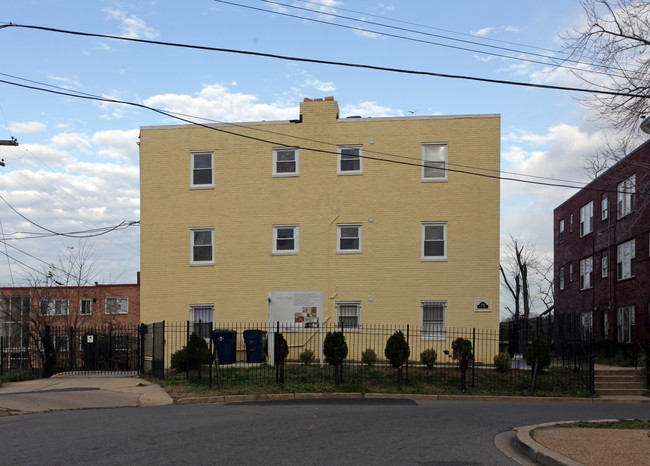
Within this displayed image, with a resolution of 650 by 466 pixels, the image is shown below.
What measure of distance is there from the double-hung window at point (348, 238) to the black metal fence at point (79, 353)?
25.9 ft

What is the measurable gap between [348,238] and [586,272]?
18557 millimetres

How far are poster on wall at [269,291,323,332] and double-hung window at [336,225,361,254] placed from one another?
1893mm

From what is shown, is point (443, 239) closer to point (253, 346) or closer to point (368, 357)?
point (368, 357)

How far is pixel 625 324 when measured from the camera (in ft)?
102

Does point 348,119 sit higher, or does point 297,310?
point 348,119

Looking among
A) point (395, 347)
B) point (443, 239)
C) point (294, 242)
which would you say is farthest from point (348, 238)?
point (395, 347)

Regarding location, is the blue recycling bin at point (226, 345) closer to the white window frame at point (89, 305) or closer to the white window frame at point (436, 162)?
the white window frame at point (436, 162)

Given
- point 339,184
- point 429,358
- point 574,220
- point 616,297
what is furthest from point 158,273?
point 574,220

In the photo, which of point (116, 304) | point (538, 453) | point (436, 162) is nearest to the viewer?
point (538, 453)

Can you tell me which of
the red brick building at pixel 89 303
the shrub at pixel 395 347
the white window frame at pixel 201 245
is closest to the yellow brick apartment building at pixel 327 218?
the white window frame at pixel 201 245

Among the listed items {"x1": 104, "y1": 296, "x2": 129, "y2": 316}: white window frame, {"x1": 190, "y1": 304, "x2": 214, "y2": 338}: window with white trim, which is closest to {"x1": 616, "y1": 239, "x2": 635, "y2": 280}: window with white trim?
{"x1": 190, "y1": 304, "x2": 214, "y2": 338}: window with white trim

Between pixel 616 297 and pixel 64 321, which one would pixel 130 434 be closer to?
pixel 616 297

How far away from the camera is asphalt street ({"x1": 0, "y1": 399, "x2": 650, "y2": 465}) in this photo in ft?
29.8

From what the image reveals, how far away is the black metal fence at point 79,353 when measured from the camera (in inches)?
941
